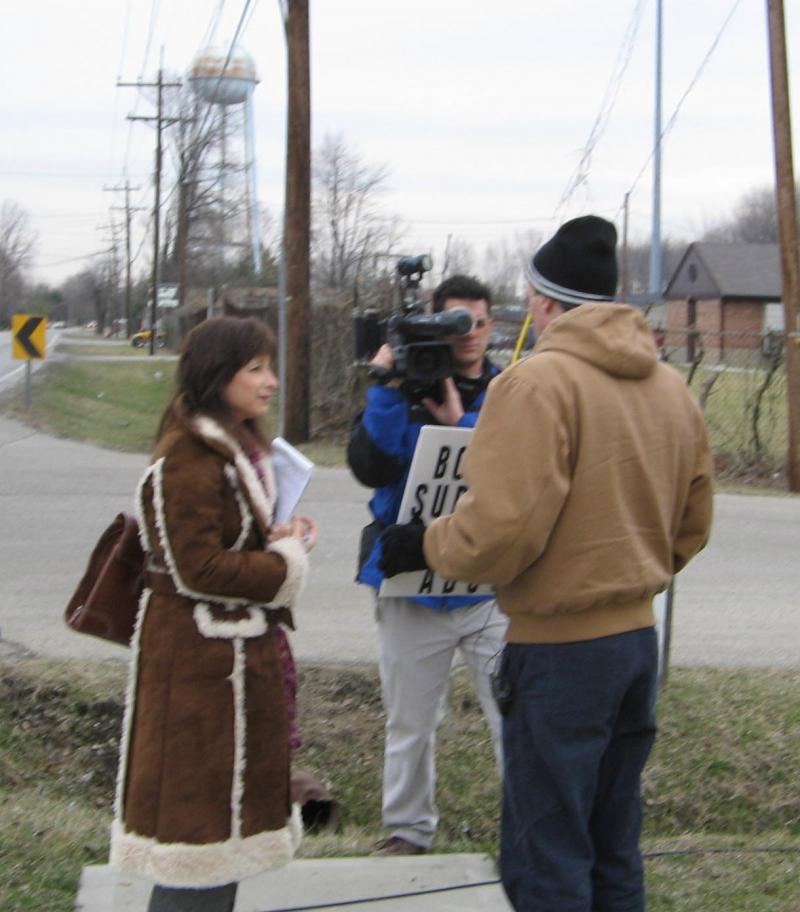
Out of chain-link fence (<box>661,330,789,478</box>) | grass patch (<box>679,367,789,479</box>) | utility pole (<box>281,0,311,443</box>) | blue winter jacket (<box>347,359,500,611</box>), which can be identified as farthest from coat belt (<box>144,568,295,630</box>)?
utility pole (<box>281,0,311,443</box>)

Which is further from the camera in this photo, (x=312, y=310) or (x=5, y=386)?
(x=5, y=386)

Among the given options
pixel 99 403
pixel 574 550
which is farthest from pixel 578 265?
pixel 99 403

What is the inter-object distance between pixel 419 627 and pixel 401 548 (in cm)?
75

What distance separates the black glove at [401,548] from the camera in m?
3.51

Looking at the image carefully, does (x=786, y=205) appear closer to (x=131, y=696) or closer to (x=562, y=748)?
(x=562, y=748)

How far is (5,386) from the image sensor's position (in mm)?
25469

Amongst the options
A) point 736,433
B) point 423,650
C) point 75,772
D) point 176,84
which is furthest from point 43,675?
point 176,84

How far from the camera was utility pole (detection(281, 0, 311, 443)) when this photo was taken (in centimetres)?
1611

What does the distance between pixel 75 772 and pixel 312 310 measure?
1306 centimetres

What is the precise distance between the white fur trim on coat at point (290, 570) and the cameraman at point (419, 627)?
0.87 m

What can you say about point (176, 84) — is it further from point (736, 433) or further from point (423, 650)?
point (423, 650)

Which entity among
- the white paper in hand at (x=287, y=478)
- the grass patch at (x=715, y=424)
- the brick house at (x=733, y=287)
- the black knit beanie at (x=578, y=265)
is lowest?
the grass patch at (x=715, y=424)

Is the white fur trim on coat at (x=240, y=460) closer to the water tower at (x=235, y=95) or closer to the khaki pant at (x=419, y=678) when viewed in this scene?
the khaki pant at (x=419, y=678)

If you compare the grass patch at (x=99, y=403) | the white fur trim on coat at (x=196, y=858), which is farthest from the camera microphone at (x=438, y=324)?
the grass patch at (x=99, y=403)
